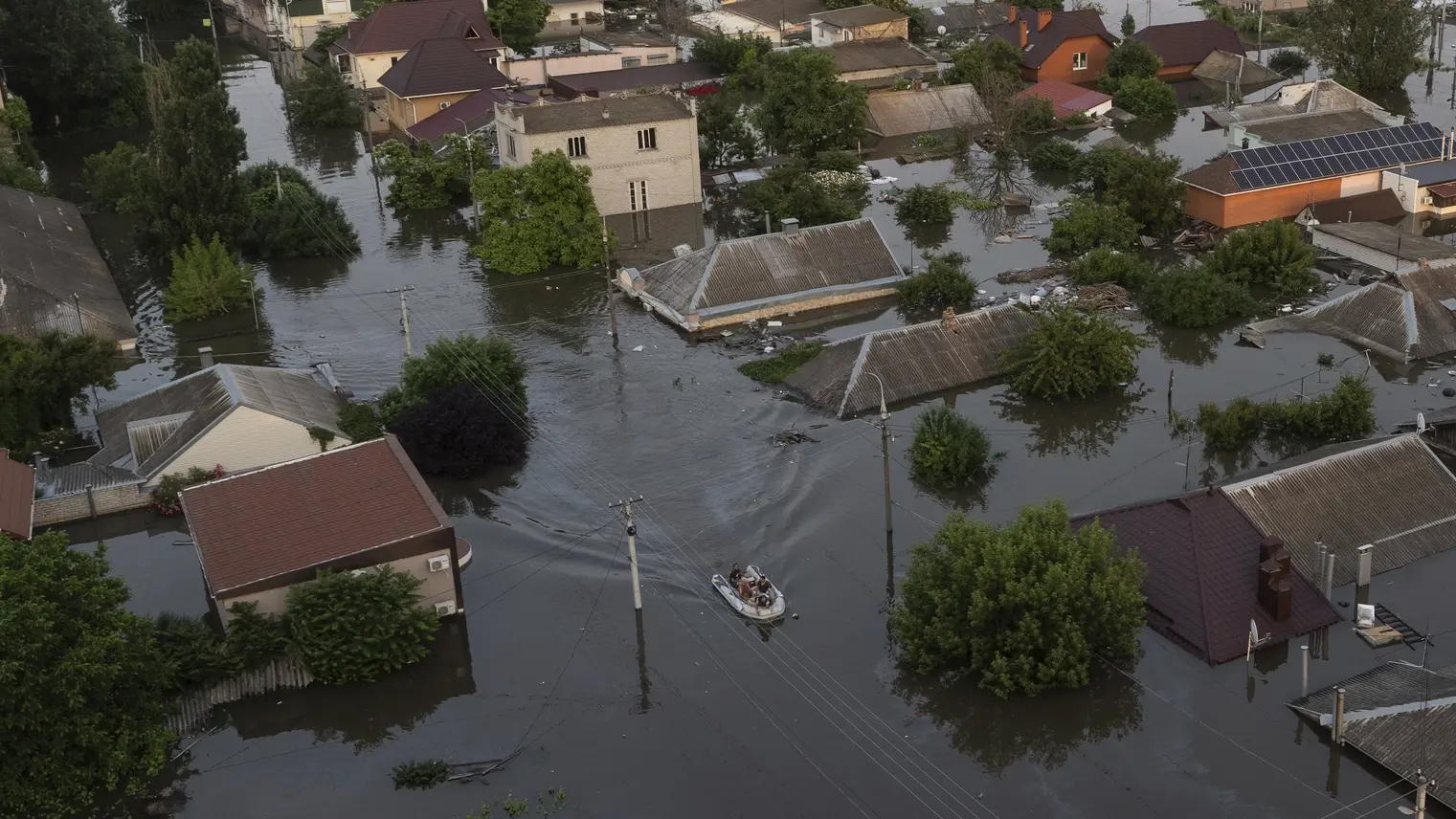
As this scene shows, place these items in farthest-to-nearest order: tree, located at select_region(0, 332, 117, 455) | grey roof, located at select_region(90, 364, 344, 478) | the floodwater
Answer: tree, located at select_region(0, 332, 117, 455) → grey roof, located at select_region(90, 364, 344, 478) → the floodwater

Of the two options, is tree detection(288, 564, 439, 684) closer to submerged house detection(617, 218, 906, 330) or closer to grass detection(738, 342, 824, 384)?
grass detection(738, 342, 824, 384)

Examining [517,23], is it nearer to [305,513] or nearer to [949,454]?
[949,454]


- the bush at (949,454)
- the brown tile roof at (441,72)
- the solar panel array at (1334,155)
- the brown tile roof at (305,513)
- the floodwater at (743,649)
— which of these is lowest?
the floodwater at (743,649)

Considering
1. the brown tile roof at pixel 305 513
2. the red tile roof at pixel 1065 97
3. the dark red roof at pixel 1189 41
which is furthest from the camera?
the dark red roof at pixel 1189 41

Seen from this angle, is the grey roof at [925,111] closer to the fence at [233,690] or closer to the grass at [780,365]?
the grass at [780,365]

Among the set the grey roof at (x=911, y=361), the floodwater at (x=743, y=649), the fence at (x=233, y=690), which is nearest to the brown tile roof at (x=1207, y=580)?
the floodwater at (x=743, y=649)

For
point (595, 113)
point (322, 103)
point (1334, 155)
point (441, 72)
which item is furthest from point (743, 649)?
point (322, 103)

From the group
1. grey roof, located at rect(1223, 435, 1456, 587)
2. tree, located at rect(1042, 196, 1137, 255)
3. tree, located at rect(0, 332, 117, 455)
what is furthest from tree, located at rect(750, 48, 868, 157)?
grey roof, located at rect(1223, 435, 1456, 587)
